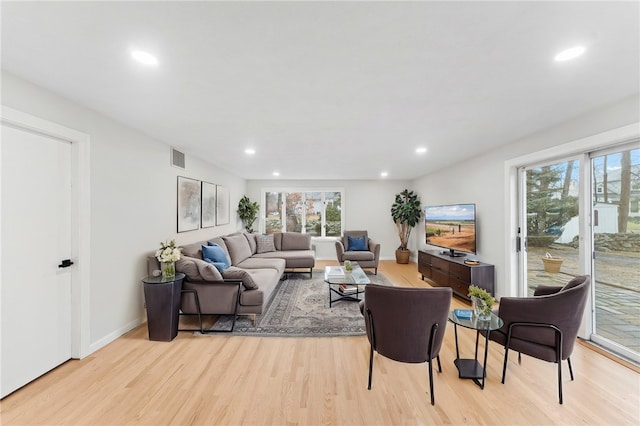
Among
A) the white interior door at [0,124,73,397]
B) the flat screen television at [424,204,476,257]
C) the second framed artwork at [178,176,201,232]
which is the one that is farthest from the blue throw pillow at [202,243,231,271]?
the flat screen television at [424,204,476,257]

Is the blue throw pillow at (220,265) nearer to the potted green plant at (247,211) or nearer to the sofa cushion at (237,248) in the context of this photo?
the sofa cushion at (237,248)

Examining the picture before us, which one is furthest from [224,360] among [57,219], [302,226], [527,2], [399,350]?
[302,226]

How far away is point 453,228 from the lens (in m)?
4.55

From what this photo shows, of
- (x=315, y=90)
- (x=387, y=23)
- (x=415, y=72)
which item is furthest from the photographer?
(x=315, y=90)

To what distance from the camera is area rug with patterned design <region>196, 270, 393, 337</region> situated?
9.43ft

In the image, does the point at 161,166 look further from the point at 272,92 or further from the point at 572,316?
the point at 572,316

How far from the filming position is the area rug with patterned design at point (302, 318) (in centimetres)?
288

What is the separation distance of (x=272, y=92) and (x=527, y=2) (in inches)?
64.2

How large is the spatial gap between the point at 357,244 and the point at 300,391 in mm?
4107

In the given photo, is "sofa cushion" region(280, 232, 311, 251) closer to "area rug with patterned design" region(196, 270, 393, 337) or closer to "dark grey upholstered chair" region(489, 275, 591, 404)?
"area rug with patterned design" region(196, 270, 393, 337)

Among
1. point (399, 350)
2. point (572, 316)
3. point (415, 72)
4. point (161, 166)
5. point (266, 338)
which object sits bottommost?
point (266, 338)

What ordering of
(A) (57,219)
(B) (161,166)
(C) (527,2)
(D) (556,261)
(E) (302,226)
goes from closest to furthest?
1. (C) (527,2)
2. (A) (57,219)
3. (D) (556,261)
4. (B) (161,166)
5. (E) (302,226)

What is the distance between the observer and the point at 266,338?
2736 mm

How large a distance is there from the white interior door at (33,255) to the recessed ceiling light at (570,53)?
3888mm
